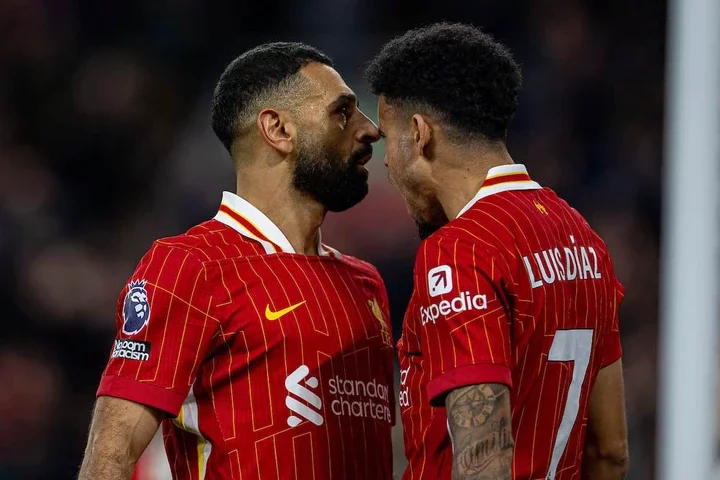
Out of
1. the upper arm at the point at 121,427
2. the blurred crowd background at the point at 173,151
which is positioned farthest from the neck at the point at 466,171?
the blurred crowd background at the point at 173,151

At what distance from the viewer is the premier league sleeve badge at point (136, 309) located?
2.49 meters

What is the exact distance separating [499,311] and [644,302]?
3684 millimetres

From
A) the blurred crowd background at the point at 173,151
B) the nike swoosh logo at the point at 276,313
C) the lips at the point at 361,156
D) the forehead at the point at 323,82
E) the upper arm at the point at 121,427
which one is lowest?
the upper arm at the point at 121,427

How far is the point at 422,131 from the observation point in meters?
2.43

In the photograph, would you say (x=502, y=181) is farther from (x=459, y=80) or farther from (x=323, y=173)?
(x=323, y=173)

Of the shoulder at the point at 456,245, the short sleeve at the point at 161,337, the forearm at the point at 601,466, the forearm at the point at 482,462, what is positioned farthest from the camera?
the forearm at the point at 601,466

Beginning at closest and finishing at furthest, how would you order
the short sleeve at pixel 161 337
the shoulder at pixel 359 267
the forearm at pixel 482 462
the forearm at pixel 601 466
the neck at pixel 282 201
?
the forearm at pixel 482 462, the short sleeve at pixel 161 337, the forearm at pixel 601 466, the neck at pixel 282 201, the shoulder at pixel 359 267

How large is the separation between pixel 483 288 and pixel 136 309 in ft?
2.72

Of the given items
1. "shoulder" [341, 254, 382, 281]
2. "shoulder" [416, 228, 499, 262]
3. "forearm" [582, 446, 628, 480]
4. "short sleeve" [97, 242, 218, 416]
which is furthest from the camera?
"shoulder" [341, 254, 382, 281]

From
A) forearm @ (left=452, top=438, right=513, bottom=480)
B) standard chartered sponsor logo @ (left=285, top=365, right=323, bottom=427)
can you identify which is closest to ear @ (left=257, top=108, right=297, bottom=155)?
standard chartered sponsor logo @ (left=285, top=365, right=323, bottom=427)

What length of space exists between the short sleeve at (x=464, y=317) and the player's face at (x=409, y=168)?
0.30 meters

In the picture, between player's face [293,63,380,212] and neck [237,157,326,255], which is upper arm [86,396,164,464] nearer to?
neck [237,157,326,255]

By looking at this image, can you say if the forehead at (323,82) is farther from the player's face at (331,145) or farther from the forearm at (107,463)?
the forearm at (107,463)

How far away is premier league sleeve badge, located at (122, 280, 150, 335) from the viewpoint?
8.18 ft
